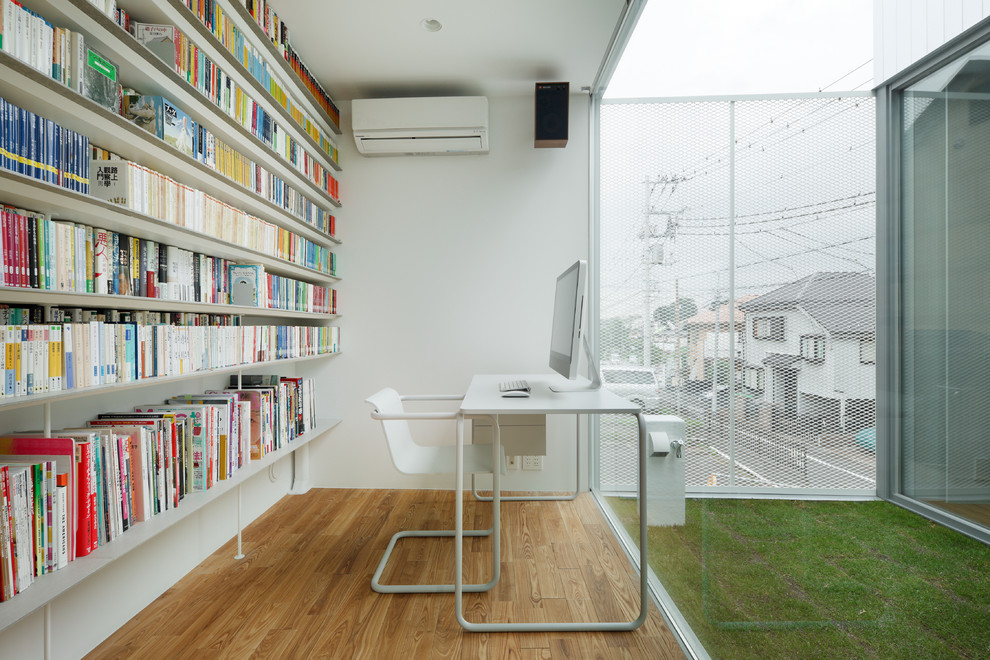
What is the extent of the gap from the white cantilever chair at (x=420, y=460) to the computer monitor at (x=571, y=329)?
42 centimetres

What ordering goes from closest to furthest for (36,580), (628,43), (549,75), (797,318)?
(797,318), (36,580), (628,43), (549,75)

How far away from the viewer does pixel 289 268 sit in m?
2.71

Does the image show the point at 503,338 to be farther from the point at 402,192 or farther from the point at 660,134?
the point at 660,134

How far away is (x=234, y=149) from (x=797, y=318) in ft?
7.57

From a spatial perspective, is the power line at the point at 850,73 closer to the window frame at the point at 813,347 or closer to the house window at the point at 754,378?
the window frame at the point at 813,347

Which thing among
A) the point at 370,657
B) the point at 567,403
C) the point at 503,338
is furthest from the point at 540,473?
the point at 370,657

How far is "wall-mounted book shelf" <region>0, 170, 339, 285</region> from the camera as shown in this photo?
4.02 feet

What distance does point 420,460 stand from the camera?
2258mm

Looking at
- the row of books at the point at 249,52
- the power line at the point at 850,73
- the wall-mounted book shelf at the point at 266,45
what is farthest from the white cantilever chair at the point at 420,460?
the wall-mounted book shelf at the point at 266,45

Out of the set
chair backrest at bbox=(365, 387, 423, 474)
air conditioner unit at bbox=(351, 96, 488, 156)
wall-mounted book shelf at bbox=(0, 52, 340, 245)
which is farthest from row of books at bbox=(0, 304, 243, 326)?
air conditioner unit at bbox=(351, 96, 488, 156)

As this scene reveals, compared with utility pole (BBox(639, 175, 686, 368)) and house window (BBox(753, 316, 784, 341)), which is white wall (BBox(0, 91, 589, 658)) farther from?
house window (BBox(753, 316, 784, 341))

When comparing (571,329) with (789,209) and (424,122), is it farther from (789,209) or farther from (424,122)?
(424,122)

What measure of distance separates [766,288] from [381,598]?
1792 mm

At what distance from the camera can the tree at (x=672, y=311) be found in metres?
1.61
